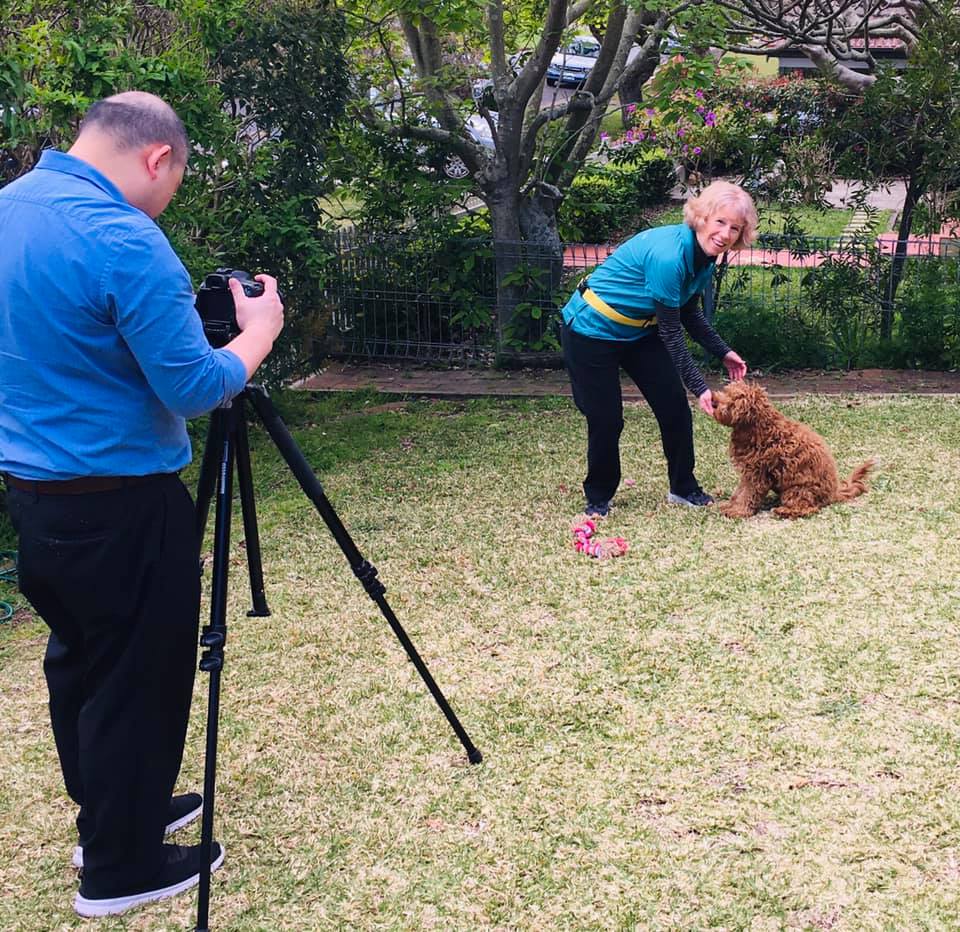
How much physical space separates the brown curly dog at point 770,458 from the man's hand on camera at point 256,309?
3287mm

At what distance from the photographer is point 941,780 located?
343 centimetres

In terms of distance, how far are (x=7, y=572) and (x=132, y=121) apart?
4078mm

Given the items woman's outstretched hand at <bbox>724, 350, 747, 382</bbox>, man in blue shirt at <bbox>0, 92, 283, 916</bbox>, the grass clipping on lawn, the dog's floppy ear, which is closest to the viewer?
man in blue shirt at <bbox>0, 92, 283, 916</bbox>

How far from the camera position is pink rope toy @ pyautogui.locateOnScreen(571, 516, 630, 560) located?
5.52m

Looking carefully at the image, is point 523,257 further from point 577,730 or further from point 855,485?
point 577,730

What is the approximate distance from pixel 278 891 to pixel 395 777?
0.63m

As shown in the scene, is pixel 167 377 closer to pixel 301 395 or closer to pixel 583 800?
pixel 583 800

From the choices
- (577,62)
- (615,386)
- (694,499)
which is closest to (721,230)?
(615,386)

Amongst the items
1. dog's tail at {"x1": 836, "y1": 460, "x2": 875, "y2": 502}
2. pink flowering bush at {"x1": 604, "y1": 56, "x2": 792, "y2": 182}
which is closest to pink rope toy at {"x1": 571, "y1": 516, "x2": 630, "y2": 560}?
dog's tail at {"x1": 836, "y1": 460, "x2": 875, "y2": 502}

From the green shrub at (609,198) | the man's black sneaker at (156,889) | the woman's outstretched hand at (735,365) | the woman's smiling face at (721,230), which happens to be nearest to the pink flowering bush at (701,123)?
the green shrub at (609,198)

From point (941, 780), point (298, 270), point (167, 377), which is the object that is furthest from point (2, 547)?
point (941, 780)

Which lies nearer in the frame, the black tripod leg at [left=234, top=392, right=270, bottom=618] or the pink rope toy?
the black tripod leg at [left=234, top=392, right=270, bottom=618]

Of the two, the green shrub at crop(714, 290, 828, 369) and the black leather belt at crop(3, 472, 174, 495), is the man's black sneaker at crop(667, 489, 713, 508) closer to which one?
the green shrub at crop(714, 290, 828, 369)

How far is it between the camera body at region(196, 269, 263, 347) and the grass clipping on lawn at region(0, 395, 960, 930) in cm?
163
